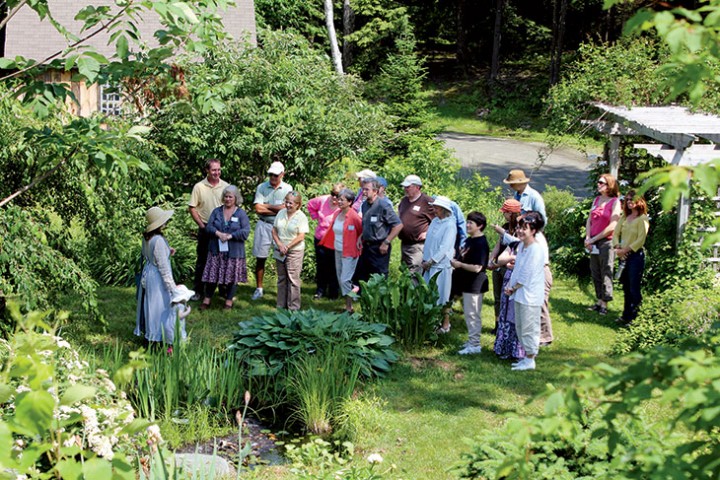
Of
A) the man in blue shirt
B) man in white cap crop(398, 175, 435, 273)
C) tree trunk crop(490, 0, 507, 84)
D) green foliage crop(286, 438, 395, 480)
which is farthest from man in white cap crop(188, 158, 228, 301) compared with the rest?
tree trunk crop(490, 0, 507, 84)

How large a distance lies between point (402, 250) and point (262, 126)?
3625mm

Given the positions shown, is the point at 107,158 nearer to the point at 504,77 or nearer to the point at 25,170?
the point at 25,170

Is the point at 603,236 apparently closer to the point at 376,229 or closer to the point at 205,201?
the point at 376,229

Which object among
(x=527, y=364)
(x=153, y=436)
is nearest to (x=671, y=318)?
(x=527, y=364)

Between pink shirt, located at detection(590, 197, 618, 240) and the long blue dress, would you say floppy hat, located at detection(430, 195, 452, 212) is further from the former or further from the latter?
the long blue dress

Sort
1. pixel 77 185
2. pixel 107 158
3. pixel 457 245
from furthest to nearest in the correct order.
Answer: pixel 457 245
pixel 77 185
pixel 107 158

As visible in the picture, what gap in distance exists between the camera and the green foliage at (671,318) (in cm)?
809

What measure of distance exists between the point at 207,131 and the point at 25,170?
551 cm

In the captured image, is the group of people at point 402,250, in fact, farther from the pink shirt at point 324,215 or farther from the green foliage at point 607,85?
the green foliage at point 607,85

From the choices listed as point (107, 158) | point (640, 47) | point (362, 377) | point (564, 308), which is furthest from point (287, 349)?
point (640, 47)

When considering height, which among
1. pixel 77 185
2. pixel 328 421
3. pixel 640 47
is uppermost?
pixel 640 47

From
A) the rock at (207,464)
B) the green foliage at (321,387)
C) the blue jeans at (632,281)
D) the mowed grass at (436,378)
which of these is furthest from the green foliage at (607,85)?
the rock at (207,464)

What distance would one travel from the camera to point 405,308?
29.3 ft

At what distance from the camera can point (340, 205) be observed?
10195 millimetres
